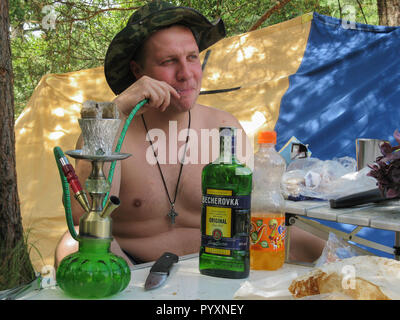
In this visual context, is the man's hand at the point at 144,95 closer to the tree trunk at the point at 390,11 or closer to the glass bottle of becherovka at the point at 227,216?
the glass bottle of becherovka at the point at 227,216

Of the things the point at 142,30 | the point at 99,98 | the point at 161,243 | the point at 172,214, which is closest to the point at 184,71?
the point at 142,30

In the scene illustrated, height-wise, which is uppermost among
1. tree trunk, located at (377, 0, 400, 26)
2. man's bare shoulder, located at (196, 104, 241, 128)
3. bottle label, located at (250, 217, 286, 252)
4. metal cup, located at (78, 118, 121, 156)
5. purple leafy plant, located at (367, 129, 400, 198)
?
tree trunk, located at (377, 0, 400, 26)

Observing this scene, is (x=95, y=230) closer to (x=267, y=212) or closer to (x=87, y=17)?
(x=267, y=212)

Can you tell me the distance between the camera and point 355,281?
668 mm

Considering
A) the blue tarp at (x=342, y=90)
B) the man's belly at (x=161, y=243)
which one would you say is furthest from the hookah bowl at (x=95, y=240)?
the blue tarp at (x=342, y=90)

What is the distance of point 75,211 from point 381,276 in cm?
85

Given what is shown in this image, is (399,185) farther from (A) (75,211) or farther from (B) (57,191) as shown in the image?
(B) (57,191)

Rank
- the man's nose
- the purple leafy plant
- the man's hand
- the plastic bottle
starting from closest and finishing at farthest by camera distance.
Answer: the plastic bottle, the purple leafy plant, the man's hand, the man's nose

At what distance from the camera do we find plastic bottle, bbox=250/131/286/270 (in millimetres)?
869

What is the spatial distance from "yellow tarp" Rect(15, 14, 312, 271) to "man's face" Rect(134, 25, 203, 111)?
1614 mm

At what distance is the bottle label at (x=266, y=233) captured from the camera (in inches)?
34.1

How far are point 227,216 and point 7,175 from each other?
5.22 ft

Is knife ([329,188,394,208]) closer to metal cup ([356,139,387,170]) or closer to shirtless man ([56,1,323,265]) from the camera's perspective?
metal cup ([356,139,387,170])

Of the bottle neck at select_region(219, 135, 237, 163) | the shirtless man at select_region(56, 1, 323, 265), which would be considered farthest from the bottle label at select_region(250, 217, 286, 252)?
the shirtless man at select_region(56, 1, 323, 265)
